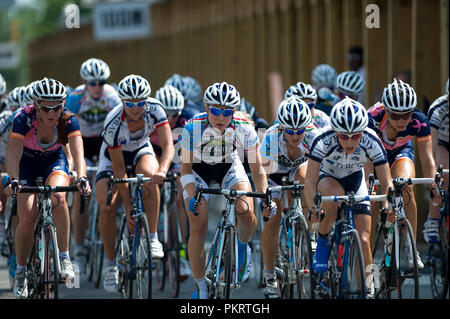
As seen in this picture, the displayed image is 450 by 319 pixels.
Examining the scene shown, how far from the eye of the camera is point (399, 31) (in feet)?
55.5

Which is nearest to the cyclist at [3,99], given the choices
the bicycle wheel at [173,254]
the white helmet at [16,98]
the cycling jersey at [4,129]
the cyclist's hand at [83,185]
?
the white helmet at [16,98]

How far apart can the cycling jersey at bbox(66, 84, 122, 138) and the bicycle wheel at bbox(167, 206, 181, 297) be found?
1872 millimetres

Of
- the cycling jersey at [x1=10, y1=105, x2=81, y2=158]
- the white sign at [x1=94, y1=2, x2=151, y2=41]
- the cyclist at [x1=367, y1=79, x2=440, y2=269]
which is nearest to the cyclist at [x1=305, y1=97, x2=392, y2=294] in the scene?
the cyclist at [x1=367, y1=79, x2=440, y2=269]

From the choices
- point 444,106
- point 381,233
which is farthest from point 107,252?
point 444,106

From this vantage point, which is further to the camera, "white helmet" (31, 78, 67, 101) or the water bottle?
"white helmet" (31, 78, 67, 101)

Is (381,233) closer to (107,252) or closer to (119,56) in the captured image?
(107,252)

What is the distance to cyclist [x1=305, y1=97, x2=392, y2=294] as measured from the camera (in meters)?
8.89

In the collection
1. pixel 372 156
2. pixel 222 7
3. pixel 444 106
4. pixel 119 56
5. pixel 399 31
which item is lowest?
pixel 372 156

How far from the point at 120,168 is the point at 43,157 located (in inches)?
29.7

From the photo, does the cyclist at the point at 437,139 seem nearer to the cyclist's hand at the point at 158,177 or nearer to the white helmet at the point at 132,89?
the cyclist's hand at the point at 158,177

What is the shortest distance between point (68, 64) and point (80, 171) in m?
39.6

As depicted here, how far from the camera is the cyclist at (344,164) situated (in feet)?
29.2

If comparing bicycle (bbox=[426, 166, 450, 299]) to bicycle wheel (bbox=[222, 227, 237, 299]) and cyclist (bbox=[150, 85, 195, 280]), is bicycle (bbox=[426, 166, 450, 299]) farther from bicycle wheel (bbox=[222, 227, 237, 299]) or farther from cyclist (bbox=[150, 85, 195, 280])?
cyclist (bbox=[150, 85, 195, 280])

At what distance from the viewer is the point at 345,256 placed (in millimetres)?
8641
